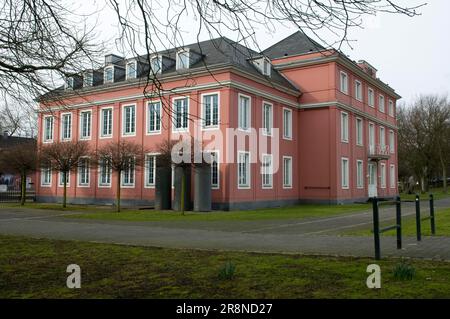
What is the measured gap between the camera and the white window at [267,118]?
103 feet

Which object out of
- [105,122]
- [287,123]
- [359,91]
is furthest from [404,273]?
[359,91]

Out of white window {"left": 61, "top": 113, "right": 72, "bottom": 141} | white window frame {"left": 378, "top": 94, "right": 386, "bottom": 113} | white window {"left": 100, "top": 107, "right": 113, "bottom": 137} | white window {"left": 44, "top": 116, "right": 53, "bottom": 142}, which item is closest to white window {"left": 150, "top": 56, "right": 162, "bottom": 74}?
white window {"left": 100, "top": 107, "right": 113, "bottom": 137}

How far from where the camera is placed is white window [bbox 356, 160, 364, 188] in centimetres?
3841

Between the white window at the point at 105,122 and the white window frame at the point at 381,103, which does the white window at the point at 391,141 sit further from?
the white window at the point at 105,122

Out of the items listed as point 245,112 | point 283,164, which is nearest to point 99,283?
point 245,112

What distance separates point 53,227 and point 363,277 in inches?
504

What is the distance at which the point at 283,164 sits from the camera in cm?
3325

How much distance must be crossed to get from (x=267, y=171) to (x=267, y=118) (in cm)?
346

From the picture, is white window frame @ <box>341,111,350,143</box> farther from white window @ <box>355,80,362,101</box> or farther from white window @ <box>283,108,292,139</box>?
white window @ <box>283,108,292,139</box>

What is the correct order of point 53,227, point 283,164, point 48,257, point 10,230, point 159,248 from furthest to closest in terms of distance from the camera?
point 283,164, point 53,227, point 10,230, point 159,248, point 48,257

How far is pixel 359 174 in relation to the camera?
128 ft

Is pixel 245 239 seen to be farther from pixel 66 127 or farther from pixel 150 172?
pixel 66 127

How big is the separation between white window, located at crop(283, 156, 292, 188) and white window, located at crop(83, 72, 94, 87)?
23.9 meters
